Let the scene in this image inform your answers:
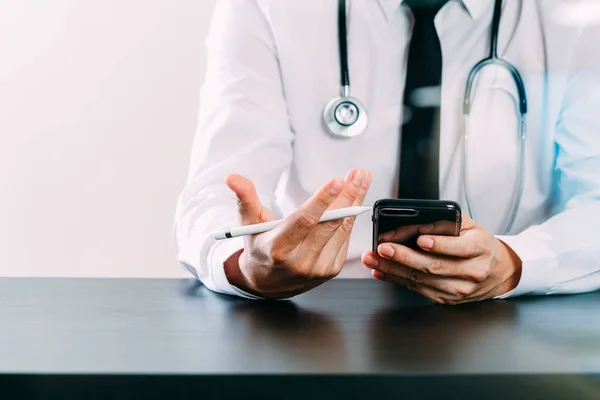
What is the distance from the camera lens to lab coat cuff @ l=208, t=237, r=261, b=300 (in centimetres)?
67

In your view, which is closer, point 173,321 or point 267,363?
point 267,363

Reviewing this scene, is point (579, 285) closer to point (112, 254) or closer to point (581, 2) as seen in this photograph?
point (581, 2)

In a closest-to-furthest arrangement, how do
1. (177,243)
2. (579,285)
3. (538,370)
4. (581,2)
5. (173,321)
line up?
1. (538,370)
2. (173,321)
3. (579,285)
4. (177,243)
5. (581,2)

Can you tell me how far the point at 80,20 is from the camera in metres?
1.81

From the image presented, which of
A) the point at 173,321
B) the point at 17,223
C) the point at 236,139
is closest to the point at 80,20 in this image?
the point at 17,223

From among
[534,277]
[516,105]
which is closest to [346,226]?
[534,277]

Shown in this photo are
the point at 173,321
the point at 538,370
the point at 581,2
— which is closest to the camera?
the point at 538,370

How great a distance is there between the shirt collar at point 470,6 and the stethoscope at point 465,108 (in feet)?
0.07

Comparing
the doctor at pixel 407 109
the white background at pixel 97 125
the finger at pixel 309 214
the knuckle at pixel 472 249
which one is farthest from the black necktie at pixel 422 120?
the white background at pixel 97 125

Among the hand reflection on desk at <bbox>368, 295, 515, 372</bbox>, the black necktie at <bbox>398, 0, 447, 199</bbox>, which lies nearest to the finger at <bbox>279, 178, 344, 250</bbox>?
the hand reflection on desk at <bbox>368, 295, 515, 372</bbox>

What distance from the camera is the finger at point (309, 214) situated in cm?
54

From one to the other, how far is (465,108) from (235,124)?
0.37 meters

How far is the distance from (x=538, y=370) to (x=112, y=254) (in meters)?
1.64

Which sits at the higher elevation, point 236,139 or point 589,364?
point 236,139
